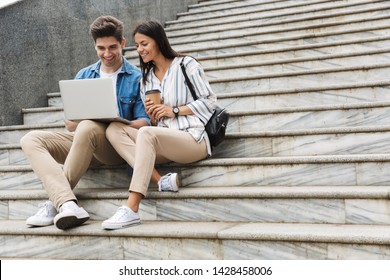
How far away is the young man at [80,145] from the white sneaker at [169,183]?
1.43ft

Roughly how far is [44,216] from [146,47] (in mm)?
1226

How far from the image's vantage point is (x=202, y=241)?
9.04ft

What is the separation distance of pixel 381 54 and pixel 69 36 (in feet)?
10.6

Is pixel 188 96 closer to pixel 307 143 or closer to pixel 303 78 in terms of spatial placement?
pixel 307 143

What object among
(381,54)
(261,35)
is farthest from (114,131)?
(261,35)

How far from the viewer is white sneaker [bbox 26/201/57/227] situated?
10.3ft

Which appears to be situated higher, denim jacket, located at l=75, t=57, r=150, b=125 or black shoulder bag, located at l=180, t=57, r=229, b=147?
denim jacket, located at l=75, t=57, r=150, b=125

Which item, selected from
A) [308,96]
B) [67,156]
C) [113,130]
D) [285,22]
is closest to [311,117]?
[308,96]

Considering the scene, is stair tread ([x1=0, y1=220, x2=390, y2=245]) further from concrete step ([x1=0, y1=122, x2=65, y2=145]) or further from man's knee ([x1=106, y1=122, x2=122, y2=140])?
concrete step ([x1=0, y1=122, x2=65, y2=145])

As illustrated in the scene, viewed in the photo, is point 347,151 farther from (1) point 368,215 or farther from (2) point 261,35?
(2) point 261,35

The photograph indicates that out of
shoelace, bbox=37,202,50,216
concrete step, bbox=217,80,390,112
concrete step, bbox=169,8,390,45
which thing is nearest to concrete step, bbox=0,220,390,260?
shoelace, bbox=37,202,50,216

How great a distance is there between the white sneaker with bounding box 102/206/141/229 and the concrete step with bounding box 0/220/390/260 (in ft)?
0.12

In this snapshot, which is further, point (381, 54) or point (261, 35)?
point (261, 35)
